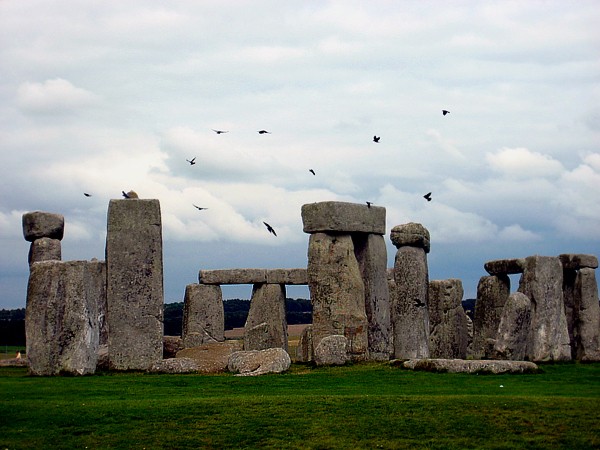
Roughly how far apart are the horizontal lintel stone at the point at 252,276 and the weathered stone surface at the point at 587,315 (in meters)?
8.30

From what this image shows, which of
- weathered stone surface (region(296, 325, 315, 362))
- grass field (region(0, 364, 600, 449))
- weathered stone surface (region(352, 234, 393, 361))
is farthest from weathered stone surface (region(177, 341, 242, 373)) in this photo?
grass field (region(0, 364, 600, 449))

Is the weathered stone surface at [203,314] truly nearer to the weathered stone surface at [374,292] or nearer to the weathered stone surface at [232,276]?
the weathered stone surface at [232,276]

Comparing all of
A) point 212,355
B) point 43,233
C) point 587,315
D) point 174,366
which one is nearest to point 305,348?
point 212,355

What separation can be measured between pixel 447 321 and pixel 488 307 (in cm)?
113

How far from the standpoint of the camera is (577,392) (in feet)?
55.3

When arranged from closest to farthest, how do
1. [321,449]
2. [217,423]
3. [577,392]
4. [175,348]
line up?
[321,449] < [217,423] < [577,392] < [175,348]

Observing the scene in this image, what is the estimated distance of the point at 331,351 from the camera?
22766mm

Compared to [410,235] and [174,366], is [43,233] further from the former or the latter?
[410,235]

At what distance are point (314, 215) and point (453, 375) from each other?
6.22 metres

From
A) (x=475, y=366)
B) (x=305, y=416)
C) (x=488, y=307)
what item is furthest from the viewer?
(x=488, y=307)

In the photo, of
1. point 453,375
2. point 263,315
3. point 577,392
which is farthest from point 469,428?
point 263,315

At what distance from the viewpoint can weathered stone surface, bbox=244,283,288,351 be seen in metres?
30.6

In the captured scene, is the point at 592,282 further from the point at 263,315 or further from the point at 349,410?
the point at 349,410

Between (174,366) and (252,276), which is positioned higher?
(252,276)
